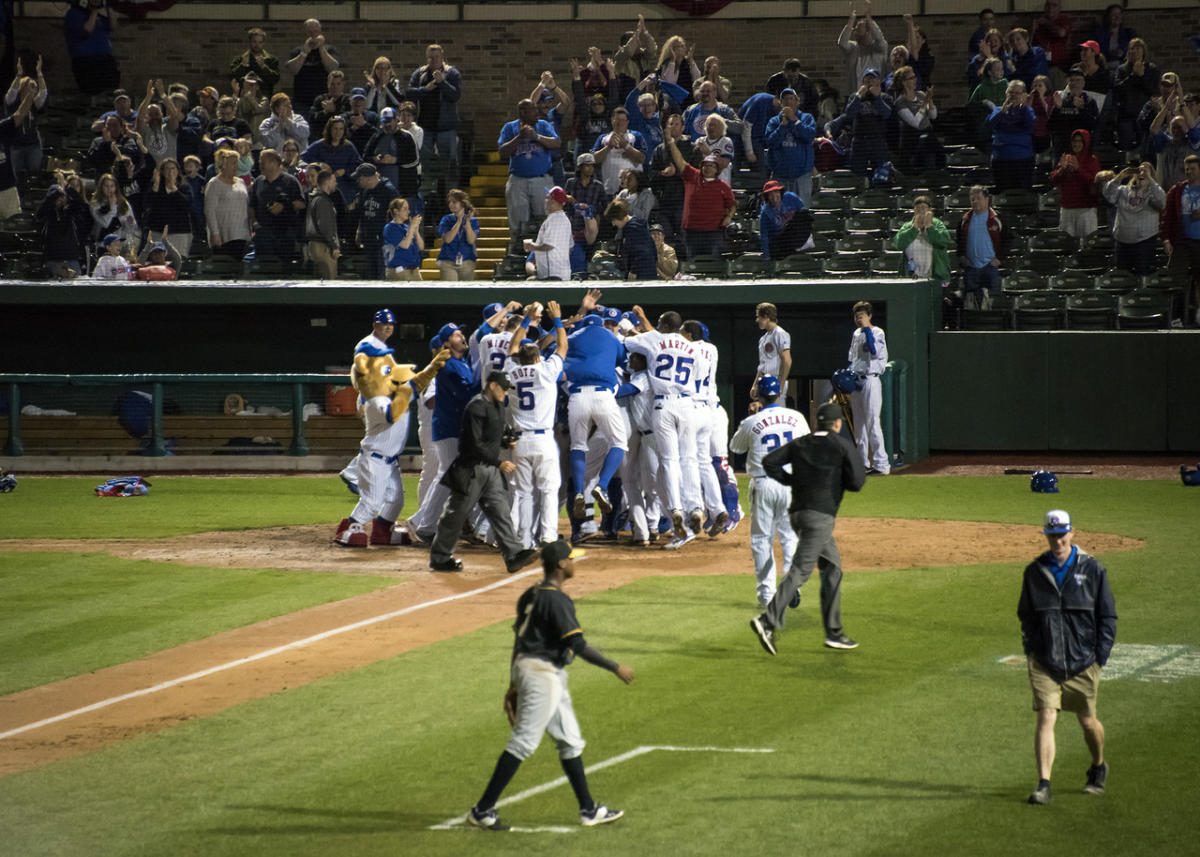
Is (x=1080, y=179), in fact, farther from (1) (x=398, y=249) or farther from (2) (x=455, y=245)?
(1) (x=398, y=249)

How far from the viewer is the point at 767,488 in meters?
11.3

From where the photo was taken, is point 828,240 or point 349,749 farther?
point 828,240

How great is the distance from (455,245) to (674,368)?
7908mm

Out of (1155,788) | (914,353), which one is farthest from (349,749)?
(914,353)

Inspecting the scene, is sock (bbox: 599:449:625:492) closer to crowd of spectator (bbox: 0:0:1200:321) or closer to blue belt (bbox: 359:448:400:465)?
blue belt (bbox: 359:448:400:465)

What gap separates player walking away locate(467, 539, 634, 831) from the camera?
23.0 ft

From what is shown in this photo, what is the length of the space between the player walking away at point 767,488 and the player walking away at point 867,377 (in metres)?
7.65

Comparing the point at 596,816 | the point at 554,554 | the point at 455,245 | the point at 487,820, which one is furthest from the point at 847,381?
the point at 487,820

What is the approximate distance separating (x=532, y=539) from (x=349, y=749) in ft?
19.0

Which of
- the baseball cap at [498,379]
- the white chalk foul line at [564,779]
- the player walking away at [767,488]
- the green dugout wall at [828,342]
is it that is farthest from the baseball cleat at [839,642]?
the green dugout wall at [828,342]

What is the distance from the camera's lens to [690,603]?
12109 millimetres

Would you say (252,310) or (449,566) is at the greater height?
(252,310)

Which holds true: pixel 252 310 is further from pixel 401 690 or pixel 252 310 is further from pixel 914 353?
pixel 401 690

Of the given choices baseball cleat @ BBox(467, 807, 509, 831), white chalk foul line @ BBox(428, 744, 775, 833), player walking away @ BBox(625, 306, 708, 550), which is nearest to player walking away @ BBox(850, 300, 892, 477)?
player walking away @ BBox(625, 306, 708, 550)
